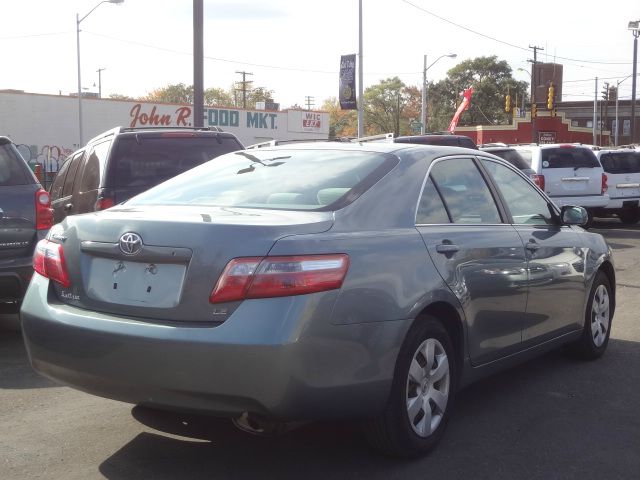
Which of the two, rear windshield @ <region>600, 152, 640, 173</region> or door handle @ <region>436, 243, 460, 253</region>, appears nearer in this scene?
door handle @ <region>436, 243, 460, 253</region>

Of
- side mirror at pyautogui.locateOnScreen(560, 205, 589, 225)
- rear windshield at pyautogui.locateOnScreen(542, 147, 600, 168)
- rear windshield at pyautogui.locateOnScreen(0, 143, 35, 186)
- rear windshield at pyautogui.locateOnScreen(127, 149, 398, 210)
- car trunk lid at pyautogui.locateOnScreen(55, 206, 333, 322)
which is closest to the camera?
car trunk lid at pyautogui.locateOnScreen(55, 206, 333, 322)

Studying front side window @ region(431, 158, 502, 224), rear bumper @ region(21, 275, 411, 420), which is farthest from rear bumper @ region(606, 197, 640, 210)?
rear bumper @ region(21, 275, 411, 420)

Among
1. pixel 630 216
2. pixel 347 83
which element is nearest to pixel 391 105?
pixel 347 83

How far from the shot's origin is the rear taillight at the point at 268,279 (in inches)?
138

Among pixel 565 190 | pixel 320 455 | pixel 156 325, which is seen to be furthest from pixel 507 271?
pixel 565 190

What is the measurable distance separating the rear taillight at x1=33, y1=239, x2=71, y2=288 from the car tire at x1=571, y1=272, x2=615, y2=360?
3.82 metres

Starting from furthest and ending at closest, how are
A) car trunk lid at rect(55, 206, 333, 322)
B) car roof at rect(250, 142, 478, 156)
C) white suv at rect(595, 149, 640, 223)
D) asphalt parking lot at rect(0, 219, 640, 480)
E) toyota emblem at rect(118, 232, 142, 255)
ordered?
white suv at rect(595, 149, 640, 223)
car roof at rect(250, 142, 478, 156)
asphalt parking lot at rect(0, 219, 640, 480)
toyota emblem at rect(118, 232, 142, 255)
car trunk lid at rect(55, 206, 333, 322)

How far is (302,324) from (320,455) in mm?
1094

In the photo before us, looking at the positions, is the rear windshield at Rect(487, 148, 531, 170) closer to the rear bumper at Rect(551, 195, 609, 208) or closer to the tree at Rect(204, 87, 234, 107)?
the rear bumper at Rect(551, 195, 609, 208)

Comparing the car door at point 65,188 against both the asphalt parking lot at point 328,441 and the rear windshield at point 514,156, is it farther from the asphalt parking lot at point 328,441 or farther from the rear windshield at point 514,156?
the rear windshield at point 514,156

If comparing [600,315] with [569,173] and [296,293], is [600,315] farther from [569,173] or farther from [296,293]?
[569,173]

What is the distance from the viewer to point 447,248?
173 inches

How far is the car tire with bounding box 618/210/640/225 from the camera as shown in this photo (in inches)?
786

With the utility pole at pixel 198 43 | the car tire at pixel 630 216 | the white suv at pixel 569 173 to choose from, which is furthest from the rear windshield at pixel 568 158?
the utility pole at pixel 198 43
